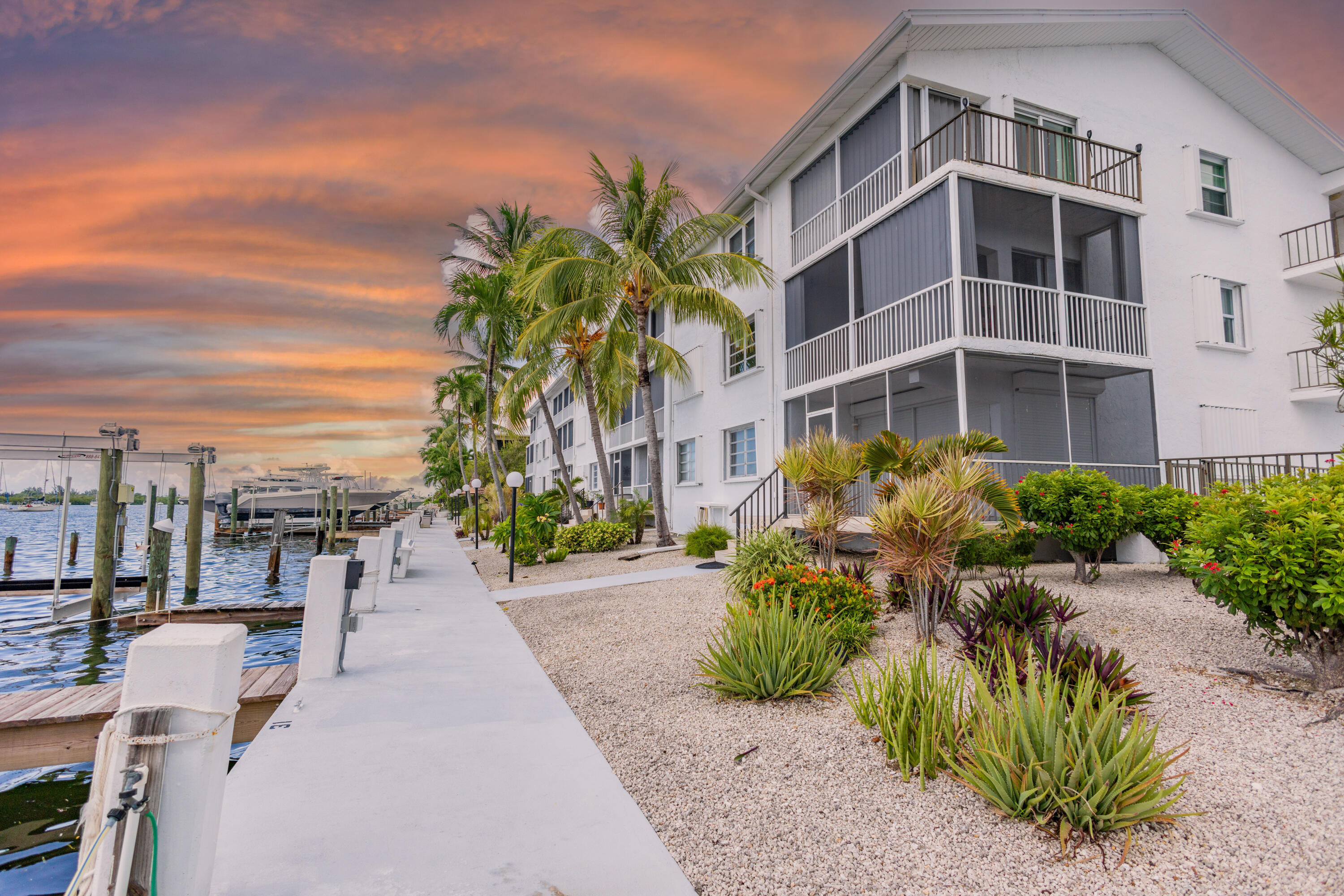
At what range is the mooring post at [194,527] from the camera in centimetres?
1584

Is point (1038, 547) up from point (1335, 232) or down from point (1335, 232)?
down

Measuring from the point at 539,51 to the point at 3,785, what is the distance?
11.5 meters

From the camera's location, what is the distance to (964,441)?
725 cm

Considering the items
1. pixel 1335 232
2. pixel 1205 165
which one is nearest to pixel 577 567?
pixel 1205 165

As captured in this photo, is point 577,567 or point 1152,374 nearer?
point 1152,374

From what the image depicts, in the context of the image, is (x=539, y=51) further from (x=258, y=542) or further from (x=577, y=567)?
(x=258, y=542)

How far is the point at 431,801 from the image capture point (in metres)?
3.31

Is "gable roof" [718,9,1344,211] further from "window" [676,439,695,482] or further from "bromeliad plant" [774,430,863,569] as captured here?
"bromeliad plant" [774,430,863,569]

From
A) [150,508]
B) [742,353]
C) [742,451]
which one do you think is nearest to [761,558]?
[742,451]

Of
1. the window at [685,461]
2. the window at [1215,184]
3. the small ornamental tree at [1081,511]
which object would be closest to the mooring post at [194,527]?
the window at [685,461]

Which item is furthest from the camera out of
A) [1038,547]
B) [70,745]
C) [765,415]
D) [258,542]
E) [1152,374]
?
[258,542]

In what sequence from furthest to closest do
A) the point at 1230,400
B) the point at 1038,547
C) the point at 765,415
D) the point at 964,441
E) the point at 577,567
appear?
the point at 765,415 → the point at 577,567 → the point at 1230,400 → the point at 1038,547 → the point at 964,441

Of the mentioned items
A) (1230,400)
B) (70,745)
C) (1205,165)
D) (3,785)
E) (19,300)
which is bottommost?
(3,785)

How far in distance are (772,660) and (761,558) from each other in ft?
11.0
